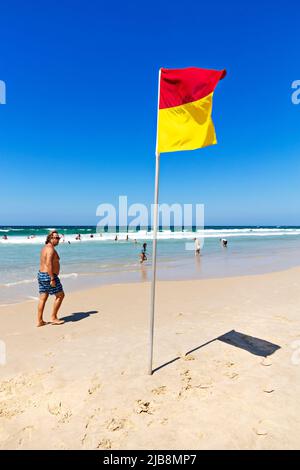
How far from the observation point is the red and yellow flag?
4285 mm

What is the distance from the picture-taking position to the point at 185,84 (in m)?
4.40

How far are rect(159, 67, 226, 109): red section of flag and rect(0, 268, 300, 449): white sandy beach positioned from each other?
13.1 feet

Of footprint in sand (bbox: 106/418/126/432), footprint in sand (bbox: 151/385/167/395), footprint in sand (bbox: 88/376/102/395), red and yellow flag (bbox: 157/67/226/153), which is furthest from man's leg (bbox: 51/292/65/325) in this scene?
red and yellow flag (bbox: 157/67/226/153)

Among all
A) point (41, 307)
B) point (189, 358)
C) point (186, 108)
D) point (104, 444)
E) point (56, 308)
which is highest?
point (186, 108)

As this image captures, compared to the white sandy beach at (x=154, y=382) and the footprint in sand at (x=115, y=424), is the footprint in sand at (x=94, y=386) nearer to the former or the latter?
the white sandy beach at (x=154, y=382)

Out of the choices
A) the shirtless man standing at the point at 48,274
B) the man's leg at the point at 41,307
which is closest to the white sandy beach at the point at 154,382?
the man's leg at the point at 41,307

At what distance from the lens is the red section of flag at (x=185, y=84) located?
4324mm

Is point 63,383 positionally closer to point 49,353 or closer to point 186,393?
point 49,353

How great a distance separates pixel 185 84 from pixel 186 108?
0.40 m

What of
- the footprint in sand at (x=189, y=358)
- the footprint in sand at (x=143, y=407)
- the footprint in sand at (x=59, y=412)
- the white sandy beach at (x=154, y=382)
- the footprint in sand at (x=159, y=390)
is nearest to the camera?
the white sandy beach at (x=154, y=382)

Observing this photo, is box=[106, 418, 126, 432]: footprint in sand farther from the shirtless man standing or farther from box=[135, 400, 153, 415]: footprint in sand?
the shirtless man standing

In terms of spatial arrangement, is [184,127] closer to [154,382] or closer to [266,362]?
[154,382]

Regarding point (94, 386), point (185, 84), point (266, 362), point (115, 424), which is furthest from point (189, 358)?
point (185, 84)
